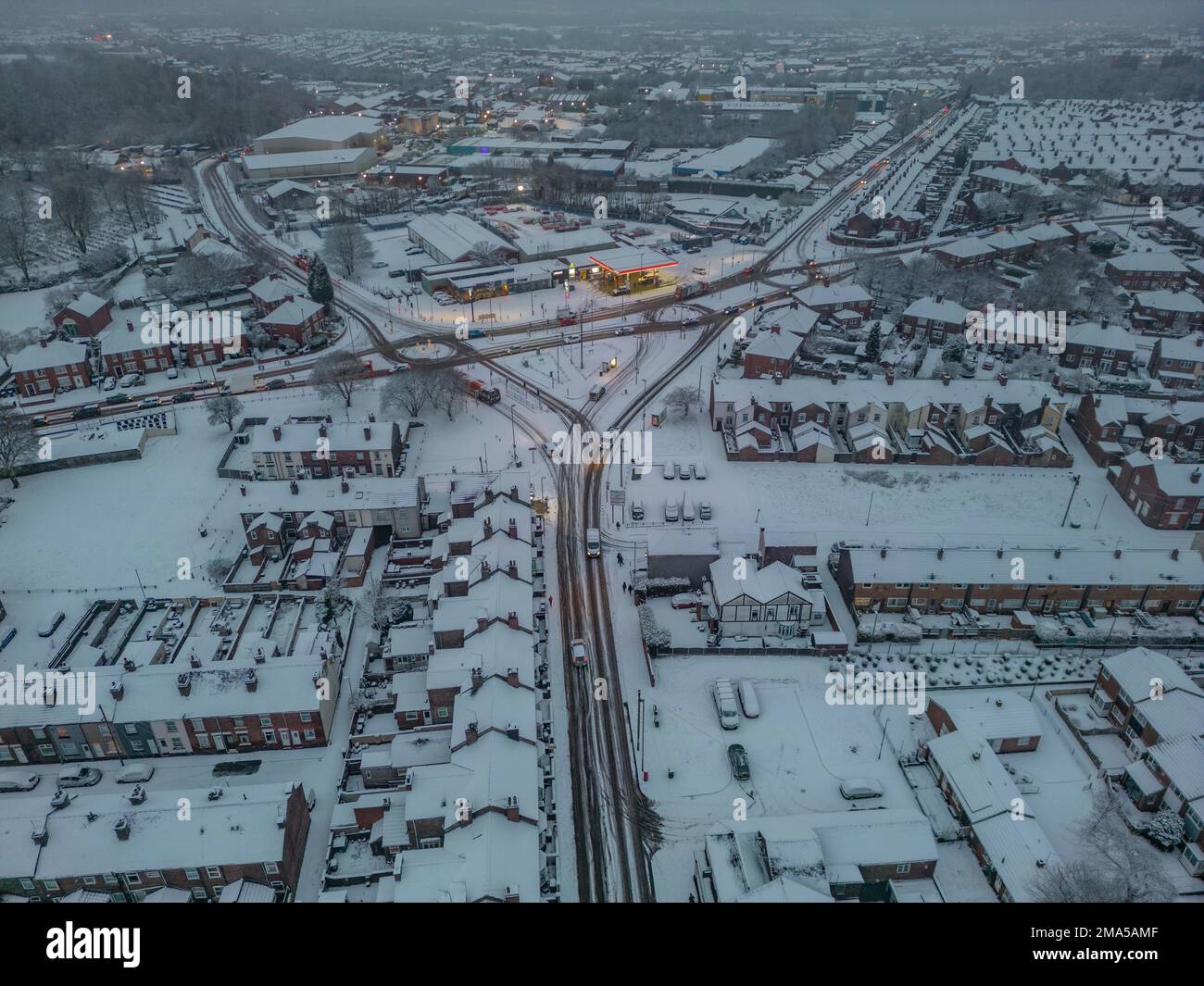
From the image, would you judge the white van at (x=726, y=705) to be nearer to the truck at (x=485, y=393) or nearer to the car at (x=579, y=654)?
the car at (x=579, y=654)

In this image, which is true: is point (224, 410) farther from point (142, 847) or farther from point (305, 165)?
point (305, 165)

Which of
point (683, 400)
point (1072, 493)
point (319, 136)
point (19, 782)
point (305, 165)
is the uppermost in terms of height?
point (319, 136)

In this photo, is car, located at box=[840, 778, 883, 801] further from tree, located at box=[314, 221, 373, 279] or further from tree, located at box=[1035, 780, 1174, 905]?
tree, located at box=[314, 221, 373, 279]

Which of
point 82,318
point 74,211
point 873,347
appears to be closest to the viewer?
point 873,347

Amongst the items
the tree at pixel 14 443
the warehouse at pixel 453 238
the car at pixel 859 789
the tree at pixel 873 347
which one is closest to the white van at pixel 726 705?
the car at pixel 859 789

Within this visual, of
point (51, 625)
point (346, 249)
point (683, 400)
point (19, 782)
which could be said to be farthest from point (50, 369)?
point (683, 400)

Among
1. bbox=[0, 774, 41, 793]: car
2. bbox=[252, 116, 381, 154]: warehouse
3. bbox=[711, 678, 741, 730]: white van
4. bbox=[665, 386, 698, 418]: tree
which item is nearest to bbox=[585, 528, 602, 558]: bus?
bbox=[711, 678, 741, 730]: white van
